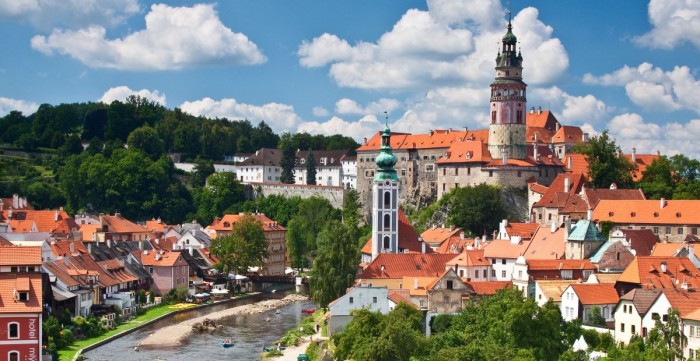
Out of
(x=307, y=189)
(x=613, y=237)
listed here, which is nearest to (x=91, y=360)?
(x=613, y=237)

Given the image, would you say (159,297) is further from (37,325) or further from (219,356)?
(37,325)

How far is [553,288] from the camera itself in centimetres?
4859

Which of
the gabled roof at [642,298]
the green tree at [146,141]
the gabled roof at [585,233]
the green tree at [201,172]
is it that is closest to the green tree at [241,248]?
the gabled roof at [585,233]

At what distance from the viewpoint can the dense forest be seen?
343 feet

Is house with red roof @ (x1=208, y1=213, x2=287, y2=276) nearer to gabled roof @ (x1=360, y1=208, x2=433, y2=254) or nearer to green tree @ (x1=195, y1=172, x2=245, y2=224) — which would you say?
green tree @ (x1=195, y1=172, x2=245, y2=224)

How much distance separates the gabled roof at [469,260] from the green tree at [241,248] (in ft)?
82.8

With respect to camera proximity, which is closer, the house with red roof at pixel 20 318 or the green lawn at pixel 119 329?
the house with red roof at pixel 20 318

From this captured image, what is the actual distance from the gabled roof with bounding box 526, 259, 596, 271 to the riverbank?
1852cm

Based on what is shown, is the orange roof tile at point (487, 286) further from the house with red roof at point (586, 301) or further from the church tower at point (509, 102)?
the church tower at point (509, 102)

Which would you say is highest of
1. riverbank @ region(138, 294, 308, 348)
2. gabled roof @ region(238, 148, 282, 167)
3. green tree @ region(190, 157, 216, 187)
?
gabled roof @ region(238, 148, 282, 167)

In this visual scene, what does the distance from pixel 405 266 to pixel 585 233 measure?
9.70m

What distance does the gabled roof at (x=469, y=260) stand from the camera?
5566cm

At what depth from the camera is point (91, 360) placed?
150 ft

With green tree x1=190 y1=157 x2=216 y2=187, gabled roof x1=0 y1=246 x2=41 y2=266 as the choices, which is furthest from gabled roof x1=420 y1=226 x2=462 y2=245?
green tree x1=190 y1=157 x2=216 y2=187
